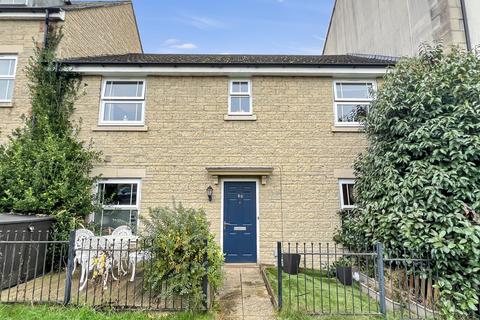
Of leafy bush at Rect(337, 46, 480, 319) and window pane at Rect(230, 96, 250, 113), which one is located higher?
window pane at Rect(230, 96, 250, 113)

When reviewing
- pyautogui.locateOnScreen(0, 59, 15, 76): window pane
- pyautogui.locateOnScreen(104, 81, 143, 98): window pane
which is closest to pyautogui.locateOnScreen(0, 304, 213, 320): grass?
pyautogui.locateOnScreen(104, 81, 143, 98): window pane

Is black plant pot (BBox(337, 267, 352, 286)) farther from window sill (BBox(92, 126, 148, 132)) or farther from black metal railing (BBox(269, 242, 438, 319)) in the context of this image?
window sill (BBox(92, 126, 148, 132))

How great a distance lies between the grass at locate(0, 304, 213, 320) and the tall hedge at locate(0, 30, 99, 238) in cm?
271

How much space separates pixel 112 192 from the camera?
26.5 feet

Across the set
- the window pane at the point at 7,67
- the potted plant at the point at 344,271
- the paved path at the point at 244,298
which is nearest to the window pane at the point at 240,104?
the paved path at the point at 244,298

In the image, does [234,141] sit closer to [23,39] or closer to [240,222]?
[240,222]

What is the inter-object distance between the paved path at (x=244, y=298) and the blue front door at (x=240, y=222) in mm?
769

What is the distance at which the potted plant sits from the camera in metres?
6.23

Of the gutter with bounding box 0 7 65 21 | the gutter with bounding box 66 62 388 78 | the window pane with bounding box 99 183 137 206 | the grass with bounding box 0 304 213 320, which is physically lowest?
the grass with bounding box 0 304 213 320

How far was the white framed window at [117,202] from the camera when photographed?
790 cm

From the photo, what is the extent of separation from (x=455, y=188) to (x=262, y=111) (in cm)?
507

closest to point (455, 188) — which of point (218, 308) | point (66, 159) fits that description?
point (218, 308)

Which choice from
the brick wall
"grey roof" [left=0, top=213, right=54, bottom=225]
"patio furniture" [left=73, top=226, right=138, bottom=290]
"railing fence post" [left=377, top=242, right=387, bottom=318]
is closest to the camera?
"railing fence post" [left=377, top=242, right=387, bottom=318]

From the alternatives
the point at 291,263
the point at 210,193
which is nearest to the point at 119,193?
the point at 210,193
